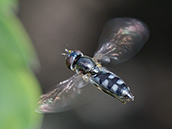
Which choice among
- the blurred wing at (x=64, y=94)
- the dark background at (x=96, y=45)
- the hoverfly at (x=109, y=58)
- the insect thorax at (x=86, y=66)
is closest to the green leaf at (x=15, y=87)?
the blurred wing at (x=64, y=94)

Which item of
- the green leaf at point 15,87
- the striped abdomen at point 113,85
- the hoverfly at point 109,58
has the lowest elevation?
the green leaf at point 15,87

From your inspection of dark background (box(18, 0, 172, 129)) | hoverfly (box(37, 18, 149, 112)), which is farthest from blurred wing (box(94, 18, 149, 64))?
dark background (box(18, 0, 172, 129))

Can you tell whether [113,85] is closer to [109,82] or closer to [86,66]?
[109,82]

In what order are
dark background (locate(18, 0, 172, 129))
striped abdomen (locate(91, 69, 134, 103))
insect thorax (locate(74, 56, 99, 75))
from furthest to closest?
1. dark background (locate(18, 0, 172, 129))
2. insect thorax (locate(74, 56, 99, 75))
3. striped abdomen (locate(91, 69, 134, 103))

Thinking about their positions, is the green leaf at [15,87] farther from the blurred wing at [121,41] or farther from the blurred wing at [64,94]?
the blurred wing at [121,41]

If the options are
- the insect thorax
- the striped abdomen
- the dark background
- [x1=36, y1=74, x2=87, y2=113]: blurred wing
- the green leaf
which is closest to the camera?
the green leaf

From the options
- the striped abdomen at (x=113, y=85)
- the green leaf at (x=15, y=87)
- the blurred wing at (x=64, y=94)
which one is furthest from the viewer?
the striped abdomen at (x=113, y=85)

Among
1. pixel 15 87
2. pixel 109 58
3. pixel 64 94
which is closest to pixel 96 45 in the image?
pixel 109 58

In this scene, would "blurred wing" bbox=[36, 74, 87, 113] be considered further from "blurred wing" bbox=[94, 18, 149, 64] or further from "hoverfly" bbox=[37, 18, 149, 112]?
"blurred wing" bbox=[94, 18, 149, 64]
